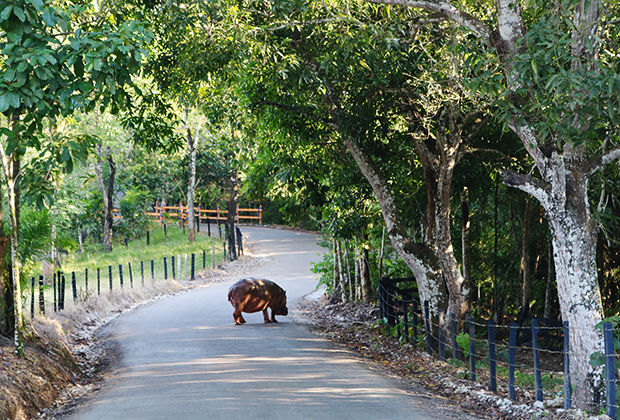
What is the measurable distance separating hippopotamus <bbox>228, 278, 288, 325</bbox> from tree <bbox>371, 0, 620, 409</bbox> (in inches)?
311

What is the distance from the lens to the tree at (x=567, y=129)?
7000mm

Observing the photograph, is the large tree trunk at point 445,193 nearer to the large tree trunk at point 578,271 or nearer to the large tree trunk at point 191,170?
the large tree trunk at point 578,271

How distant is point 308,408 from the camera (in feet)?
24.9

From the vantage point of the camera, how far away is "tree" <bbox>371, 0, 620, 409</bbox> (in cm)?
700

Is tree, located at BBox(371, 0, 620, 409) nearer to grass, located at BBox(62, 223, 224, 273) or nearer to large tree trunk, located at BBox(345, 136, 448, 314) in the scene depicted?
large tree trunk, located at BBox(345, 136, 448, 314)

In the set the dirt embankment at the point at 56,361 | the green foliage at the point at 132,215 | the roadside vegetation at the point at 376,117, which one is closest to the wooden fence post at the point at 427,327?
the roadside vegetation at the point at 376,117

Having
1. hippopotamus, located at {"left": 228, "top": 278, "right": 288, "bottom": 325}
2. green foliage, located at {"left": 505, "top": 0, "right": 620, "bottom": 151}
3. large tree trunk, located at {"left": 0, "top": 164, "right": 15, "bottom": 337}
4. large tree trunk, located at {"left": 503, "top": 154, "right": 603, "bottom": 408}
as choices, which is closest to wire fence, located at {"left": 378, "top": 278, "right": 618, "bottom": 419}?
large tree trunk, located at {"left": 503, "top": 154, "right": 603, "bottom": 408}

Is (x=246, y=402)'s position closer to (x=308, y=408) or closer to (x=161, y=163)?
(x=308, y=408)

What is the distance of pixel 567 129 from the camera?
6.84 meters

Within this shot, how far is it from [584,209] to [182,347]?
7.83 meters

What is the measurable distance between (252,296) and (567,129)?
9462mm

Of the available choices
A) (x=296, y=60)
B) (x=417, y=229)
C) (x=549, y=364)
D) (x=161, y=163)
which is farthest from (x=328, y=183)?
(x=161, y=163)

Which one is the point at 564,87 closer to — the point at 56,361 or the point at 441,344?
the point at 441,344

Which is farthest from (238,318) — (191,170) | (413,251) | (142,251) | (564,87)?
(191,170)
